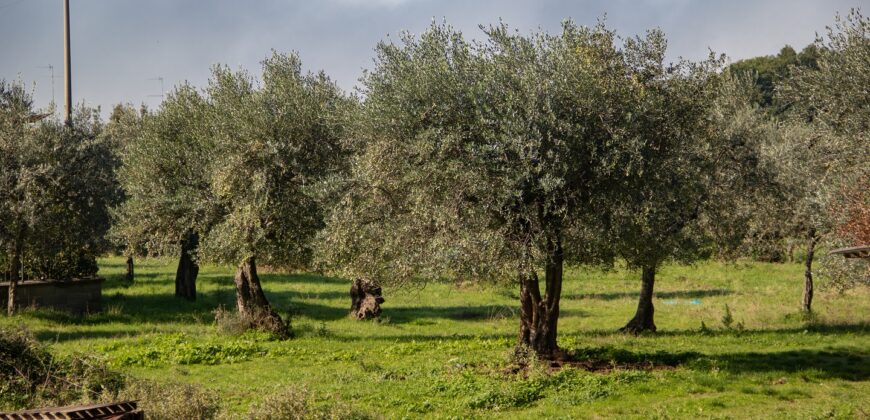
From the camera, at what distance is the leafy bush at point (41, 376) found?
1403cm

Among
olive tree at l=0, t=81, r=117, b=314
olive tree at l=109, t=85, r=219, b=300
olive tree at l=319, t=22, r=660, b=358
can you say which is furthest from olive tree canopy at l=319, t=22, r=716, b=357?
olive tree at l=0, t=81, r=117, b=314

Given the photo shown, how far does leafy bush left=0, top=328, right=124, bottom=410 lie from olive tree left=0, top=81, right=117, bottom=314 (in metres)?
15.8

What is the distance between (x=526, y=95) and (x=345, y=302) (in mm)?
21380

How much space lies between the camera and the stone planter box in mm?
30703

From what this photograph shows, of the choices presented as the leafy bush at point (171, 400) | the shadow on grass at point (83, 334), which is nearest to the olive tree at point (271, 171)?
the shadow on grass at point (83, 334)

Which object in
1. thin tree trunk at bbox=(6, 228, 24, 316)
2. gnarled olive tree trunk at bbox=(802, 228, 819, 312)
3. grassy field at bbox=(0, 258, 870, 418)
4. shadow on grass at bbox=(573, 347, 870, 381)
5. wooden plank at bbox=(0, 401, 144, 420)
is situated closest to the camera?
wooden plank at bbox=(0, 401, 144, 420)

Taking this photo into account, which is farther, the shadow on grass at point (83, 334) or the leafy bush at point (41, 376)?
the shadow on grass at point (83, 334)

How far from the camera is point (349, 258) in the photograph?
21.6 m

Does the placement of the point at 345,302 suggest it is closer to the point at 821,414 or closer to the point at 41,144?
the point at 41,144

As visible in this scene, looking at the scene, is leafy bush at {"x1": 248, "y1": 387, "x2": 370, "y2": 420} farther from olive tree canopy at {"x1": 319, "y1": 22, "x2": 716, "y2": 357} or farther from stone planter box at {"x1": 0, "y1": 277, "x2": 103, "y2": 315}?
stone planter box at {"x1": 0, "y1": 277, "x2": 103, "y2": 315}

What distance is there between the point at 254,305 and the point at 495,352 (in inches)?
378

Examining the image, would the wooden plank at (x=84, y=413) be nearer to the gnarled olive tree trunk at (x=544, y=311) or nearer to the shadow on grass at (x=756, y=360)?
the gnarled olive tree trunk at (x=544, y=311)

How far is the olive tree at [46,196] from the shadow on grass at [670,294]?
22017 mm

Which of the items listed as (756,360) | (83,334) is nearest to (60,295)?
(83,334)
